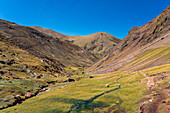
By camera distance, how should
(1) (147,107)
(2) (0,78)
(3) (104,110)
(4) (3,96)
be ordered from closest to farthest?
1. (1) (147,107)
2. (3) (104,110)
3. (4) (3,96)
4. (2) (0,78)

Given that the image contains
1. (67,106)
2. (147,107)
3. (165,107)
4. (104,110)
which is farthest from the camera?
(67,106)

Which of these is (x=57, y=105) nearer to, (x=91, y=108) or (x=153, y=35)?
(x=91, y=108)

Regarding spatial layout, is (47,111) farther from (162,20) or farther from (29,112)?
(162,20)

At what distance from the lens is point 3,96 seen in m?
41.6

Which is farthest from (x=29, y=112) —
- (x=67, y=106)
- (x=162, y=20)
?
(x=162, y=20)

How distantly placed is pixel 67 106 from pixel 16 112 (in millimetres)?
14375

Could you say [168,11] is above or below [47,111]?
above

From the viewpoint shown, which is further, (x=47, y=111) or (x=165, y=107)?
(x=47, y=111)

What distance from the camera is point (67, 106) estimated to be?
32.9m

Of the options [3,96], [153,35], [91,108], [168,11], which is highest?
[168,11]

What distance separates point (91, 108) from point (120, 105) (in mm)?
8151

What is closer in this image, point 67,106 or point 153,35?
point 67,106

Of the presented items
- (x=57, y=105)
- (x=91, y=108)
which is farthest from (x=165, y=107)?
(x=57, y=105)

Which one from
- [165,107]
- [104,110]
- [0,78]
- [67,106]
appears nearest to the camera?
[165,107]
